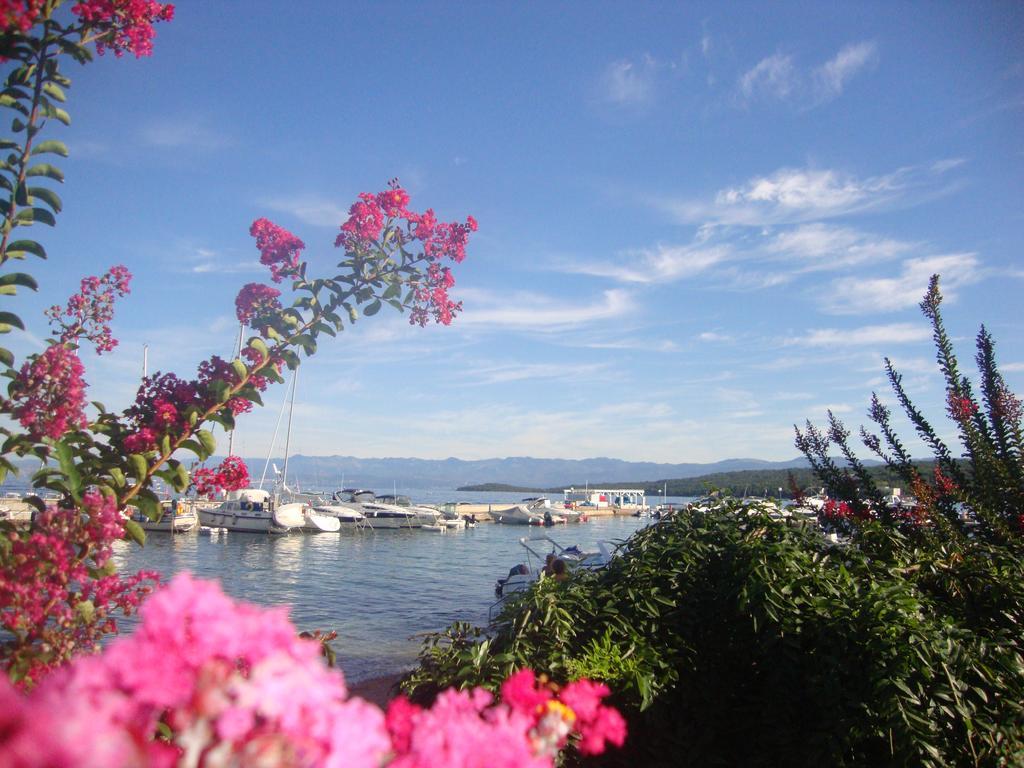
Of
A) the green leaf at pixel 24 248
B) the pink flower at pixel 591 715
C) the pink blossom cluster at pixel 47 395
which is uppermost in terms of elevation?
the green leaf at pixel 24 248

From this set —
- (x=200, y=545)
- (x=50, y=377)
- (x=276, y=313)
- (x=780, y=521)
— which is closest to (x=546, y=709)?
(x=50, y=377)

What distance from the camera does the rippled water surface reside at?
17.8 metres

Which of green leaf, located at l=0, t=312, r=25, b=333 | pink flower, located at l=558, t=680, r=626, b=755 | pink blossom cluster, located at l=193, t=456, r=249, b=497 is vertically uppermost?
green leaf, located at l=0, t=312, r=25, b=333

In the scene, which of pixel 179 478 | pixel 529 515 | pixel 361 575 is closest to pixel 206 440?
pixel 179 478

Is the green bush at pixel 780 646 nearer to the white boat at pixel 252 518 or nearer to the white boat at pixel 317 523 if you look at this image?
the white boat at pixel 252 518

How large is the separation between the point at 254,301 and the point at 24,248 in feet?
3.20

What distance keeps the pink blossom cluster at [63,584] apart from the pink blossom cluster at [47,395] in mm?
316

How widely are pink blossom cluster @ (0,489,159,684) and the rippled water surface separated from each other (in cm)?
671

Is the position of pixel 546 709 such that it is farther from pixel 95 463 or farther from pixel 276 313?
pixel 276 313

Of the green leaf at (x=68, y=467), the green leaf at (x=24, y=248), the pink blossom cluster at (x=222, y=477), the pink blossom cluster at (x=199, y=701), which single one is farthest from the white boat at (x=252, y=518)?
the pink blossom cluster at (x=199, y=701)

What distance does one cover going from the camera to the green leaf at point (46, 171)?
2461 millimetres

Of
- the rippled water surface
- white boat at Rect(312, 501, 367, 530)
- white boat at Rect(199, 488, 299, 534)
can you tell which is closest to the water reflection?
the rippled water surface

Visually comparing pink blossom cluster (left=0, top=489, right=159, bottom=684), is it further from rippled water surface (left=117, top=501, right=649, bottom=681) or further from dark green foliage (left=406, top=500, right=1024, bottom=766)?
rippled water surface (left=117, top=501, right=649, bottom=681)

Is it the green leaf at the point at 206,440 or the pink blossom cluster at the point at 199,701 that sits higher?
the green leaf at the point at 206,440
